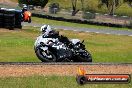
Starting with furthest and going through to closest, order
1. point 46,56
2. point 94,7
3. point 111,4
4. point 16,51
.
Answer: point 94,7, point 111,4, point 16,51, point 46,56

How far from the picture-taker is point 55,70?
50.8 ft

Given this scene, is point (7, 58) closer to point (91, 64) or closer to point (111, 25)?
→ point (91, 64)

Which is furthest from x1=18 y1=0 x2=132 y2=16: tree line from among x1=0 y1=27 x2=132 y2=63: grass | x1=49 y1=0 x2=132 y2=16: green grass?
x1=0 y1=27 x2=132 y2=63: grass

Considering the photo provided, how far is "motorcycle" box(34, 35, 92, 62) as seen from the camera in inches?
683

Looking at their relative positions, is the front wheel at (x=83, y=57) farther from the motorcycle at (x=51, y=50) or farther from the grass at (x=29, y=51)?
the grass at (x=29, y=51)

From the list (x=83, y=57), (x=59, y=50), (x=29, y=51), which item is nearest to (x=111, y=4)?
(x=29, y=51)

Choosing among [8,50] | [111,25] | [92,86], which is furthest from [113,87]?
[111,25]

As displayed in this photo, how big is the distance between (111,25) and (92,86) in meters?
33.1

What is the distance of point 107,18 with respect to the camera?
155 ft

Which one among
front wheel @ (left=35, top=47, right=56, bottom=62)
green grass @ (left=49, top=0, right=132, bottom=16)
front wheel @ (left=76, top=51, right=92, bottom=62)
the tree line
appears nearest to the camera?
front wheel @ (left=35, top=47, right=56, bottom=62)

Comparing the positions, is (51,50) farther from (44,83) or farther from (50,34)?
(44,83)

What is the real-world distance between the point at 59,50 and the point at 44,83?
505 cm

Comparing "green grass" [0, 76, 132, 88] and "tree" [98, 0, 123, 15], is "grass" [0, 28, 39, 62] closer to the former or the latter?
"green grass" [0, 76, 132, 88]

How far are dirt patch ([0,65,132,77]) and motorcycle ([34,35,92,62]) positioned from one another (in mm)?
1045
